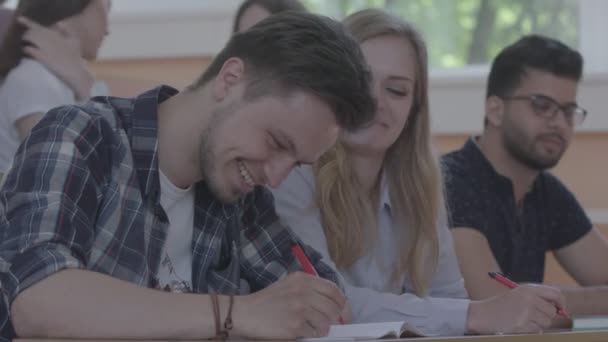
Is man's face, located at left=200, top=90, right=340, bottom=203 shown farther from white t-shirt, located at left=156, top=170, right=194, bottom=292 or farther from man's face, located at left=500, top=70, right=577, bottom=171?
man's face, located at left=500, top=70, right=577, bottom=171

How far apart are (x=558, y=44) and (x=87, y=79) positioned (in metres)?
1.39

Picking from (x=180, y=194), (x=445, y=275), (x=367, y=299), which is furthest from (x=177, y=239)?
(x=445, y=275)

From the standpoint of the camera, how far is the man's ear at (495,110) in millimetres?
3099

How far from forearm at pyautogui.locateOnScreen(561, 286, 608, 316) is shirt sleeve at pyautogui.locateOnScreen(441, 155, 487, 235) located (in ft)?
0.94

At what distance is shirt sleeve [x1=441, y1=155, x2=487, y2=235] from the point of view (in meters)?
2.70

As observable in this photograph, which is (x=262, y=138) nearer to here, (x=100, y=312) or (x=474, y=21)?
(x=100, y=312)

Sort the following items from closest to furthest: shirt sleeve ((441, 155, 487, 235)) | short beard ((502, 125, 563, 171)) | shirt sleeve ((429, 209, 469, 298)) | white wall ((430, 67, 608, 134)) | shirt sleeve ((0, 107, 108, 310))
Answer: shirt sleeve ((0, 107, 108, 310)) → shirt sleeve ((429, 209, 469, 298)) → shirt sleeve ((441, 155, 487, 235)) → short beard ((502, 125, 563, 171)) → white wall ((430, 67, 608, 134))

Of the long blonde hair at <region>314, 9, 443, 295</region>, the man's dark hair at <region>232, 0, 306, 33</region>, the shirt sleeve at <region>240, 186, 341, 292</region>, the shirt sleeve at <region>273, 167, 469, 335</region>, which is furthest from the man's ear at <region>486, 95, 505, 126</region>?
the shirt sleeve at <region>240, 186, 341, 292</region>

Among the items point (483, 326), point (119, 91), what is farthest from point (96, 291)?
point (119, 91)

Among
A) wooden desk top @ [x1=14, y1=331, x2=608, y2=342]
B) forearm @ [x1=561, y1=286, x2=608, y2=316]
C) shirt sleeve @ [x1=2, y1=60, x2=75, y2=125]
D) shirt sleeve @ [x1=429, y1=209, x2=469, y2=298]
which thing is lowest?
forearm @ [x1=561, y1=286, x2=608, y2=316]

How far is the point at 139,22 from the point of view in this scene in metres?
3.86

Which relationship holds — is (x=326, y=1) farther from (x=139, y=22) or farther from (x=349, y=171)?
(x=349, y=171)

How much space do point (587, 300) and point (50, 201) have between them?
160 centimetres

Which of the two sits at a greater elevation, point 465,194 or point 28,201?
point 28,201
